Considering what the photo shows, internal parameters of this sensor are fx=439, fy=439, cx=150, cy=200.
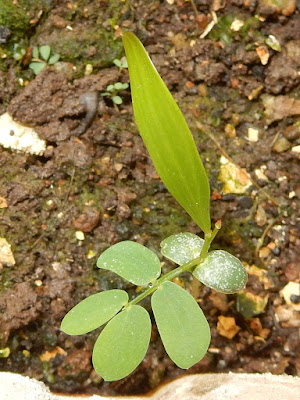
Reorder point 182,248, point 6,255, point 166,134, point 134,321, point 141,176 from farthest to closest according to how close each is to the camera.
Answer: point 141,176
point 6,255
point 182,248
point 134,321
point 166,134

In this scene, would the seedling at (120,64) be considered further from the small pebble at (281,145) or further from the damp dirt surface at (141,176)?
the small pebble at (281,145)

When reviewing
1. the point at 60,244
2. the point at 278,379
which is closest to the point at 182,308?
the point at 278,379

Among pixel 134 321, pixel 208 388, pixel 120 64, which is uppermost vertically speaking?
pixel 120 64

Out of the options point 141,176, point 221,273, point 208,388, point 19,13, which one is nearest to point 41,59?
point 19,13

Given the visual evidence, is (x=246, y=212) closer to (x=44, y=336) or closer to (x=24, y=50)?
(x=44, y=336)

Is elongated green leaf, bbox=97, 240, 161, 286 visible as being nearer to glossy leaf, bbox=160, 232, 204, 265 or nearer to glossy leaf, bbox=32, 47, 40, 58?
glossy leaf, bbox=160, 232, 204, 265

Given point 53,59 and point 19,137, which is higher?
point 53,59

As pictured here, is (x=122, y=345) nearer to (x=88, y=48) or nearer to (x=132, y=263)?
(x=132, y=263)
